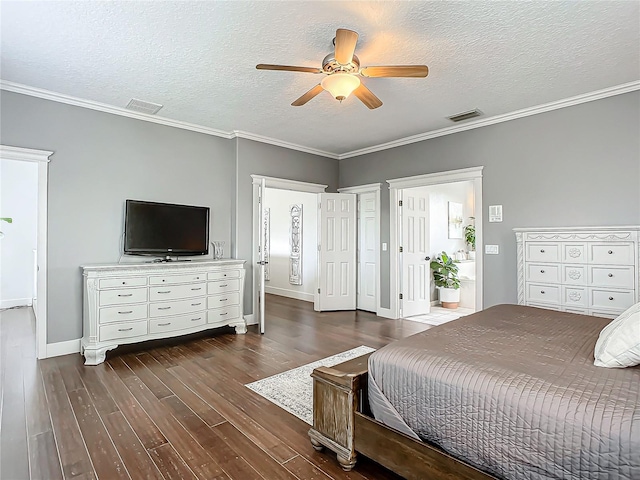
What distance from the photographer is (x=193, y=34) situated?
2.57m

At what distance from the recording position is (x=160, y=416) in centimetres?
248

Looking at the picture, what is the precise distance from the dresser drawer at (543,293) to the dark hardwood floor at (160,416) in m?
1.80

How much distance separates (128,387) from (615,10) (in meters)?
4.54

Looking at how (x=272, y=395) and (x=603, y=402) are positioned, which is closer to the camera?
(x=603, y=402)

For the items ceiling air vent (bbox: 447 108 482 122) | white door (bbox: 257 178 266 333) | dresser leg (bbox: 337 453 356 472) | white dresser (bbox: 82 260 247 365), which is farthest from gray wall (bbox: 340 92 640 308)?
white dresser (bbox: 82 260 247 365)

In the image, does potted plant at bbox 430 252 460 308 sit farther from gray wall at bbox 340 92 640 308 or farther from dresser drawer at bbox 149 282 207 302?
dresser drawer at bbox 149 282 207 302

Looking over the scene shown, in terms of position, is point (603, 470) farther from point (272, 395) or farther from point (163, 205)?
point (163, 205)

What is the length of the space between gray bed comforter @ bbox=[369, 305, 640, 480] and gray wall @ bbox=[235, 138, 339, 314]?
3.53 m

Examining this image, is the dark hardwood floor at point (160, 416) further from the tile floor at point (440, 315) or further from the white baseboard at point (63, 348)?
the tile floor at point (440, 315)

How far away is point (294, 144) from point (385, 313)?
313cm

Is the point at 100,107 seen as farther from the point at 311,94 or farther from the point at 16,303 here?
the point at 16,303

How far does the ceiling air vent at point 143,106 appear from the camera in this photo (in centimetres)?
387

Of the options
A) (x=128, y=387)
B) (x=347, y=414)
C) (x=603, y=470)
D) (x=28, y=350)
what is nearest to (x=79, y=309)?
(x=28, y=350)

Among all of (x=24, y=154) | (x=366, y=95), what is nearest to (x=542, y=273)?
(x=366, y=95)
